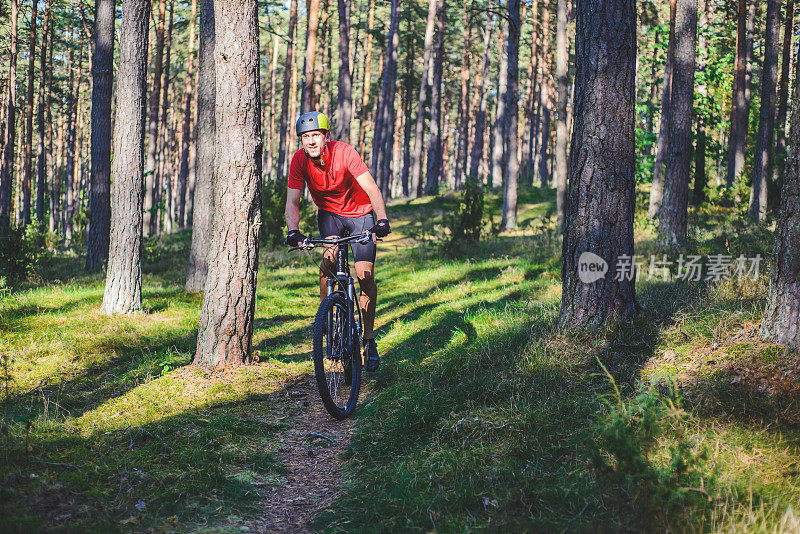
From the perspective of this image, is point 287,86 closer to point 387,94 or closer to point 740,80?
point 387,94

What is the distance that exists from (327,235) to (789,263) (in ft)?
12.6

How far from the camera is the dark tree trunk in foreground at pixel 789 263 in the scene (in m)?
4.10

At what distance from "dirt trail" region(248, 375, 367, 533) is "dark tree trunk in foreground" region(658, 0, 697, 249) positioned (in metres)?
8.10

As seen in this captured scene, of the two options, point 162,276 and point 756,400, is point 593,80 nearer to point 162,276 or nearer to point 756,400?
point 756,400

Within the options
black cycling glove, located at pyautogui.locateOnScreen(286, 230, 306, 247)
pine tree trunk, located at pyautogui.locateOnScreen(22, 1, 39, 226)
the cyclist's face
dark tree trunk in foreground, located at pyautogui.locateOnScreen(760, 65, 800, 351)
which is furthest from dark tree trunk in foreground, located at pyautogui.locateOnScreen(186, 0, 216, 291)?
pine tree trunk, located at pyautogui.locateOnScreen(22, 1, 39, 226)

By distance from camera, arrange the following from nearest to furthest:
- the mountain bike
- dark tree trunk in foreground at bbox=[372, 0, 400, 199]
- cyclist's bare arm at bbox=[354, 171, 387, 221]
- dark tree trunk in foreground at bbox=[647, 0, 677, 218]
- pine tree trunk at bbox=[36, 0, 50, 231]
A: the mountain bike < cyclist's bare arm at bbox=[354, 171, 387, 221] < dark tree trunk in foreground at bbox=[647, 0, 677, 218] < pine tree trunk at bbox=[36, 0, 50, 231] < dark tree trunk in foreground at bbox=[372, 0, 400, 199]

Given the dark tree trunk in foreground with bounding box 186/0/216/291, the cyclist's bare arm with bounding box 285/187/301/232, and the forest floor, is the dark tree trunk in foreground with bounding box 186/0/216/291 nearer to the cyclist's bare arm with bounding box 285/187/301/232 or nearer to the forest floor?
the forest floor

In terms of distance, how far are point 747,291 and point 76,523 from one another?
6292mm

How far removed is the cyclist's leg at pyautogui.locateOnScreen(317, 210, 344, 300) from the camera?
17.9 ft

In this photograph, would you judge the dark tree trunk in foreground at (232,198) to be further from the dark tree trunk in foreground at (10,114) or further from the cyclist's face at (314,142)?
the dark tree trunk in foreground at (10,114)

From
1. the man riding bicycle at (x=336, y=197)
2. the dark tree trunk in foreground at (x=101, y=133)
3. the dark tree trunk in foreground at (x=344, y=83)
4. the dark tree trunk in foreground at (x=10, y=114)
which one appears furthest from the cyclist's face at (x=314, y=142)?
the dark tree trunk in foreground at (x=10, y=114)

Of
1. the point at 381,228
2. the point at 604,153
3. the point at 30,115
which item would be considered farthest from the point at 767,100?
the point at 30,115

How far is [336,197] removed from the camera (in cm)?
569

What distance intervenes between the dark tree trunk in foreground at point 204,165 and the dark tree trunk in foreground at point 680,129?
824 cm
